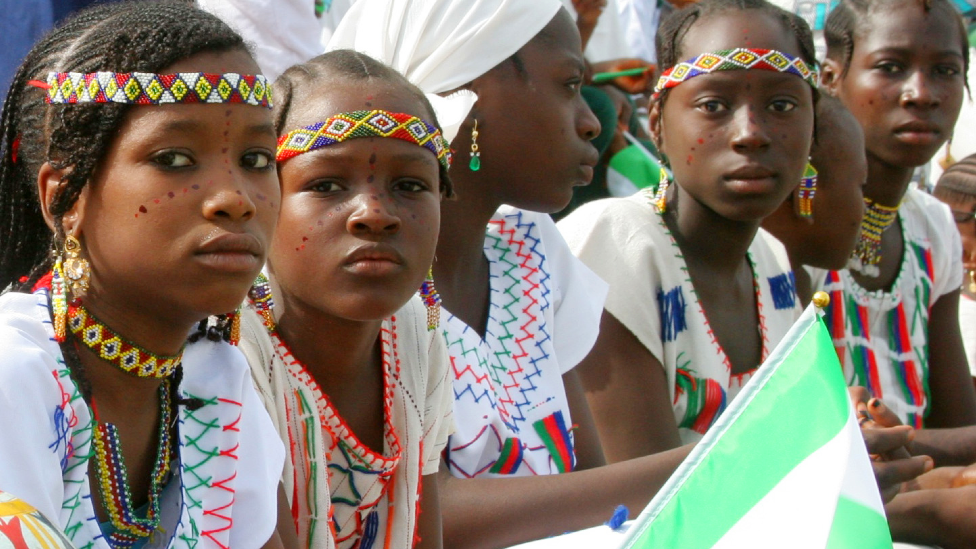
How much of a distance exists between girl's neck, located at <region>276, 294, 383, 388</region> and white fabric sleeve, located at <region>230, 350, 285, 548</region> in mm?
264

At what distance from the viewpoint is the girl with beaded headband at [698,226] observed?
10.9 feet

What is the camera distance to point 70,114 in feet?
6.13

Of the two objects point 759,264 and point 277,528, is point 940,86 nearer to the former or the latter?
point 759,264

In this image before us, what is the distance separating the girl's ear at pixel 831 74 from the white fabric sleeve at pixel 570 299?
1.80 metres

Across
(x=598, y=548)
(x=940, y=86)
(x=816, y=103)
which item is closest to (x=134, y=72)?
(x=598, y=548)

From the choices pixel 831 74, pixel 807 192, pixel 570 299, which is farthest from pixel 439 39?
pixel 831 74

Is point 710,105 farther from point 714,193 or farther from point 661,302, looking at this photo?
point 661,302

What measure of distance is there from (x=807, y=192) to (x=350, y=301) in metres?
2.00

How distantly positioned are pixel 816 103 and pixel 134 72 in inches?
93.4

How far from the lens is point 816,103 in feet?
12.1

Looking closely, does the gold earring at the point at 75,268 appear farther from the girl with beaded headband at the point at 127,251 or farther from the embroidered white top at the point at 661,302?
the embroidered white top at the point at 661,302

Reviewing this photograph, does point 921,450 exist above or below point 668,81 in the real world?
below

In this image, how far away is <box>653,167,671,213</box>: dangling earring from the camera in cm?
359

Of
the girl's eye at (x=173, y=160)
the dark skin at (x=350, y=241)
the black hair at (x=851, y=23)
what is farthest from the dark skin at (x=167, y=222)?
the black hair at (x=851, y=23)
